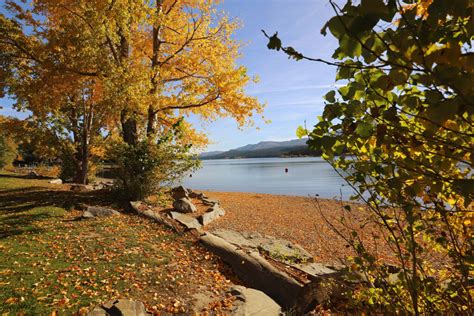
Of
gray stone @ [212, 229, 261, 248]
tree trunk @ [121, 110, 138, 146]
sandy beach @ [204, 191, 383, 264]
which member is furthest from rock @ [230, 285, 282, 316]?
tree trunk @ [121, 110, 138, 146]

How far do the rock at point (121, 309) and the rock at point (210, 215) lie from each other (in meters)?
5.84

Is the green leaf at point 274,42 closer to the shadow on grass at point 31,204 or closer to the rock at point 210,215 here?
the shadow on grass at point 31,204

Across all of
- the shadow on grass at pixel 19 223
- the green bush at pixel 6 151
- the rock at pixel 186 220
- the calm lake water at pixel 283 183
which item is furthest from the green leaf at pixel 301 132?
the green bush at pixel 6 151

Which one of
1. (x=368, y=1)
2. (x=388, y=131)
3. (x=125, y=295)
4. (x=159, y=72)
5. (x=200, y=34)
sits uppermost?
(x=200, y=34)

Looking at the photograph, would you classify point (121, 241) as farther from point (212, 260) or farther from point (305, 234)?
point (305, 234)

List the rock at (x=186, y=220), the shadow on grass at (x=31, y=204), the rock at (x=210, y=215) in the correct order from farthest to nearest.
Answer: the rock at (x=210, y=215) < the rock at (x=186, y=220) < the shadow on grass at (x=31, y=204)

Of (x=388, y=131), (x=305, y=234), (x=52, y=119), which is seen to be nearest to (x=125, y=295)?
(x=388, y=131)

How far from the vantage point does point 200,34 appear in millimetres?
11891

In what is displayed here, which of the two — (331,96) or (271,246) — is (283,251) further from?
(331,96)

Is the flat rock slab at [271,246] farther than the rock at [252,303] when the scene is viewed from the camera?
Yes

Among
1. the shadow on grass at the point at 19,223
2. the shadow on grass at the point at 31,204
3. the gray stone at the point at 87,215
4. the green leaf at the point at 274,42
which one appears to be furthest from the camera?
the gray stone at the point at 87,215

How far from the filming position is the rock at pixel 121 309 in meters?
4.12

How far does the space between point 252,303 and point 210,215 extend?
19.9ft

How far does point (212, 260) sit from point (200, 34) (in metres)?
9.04
